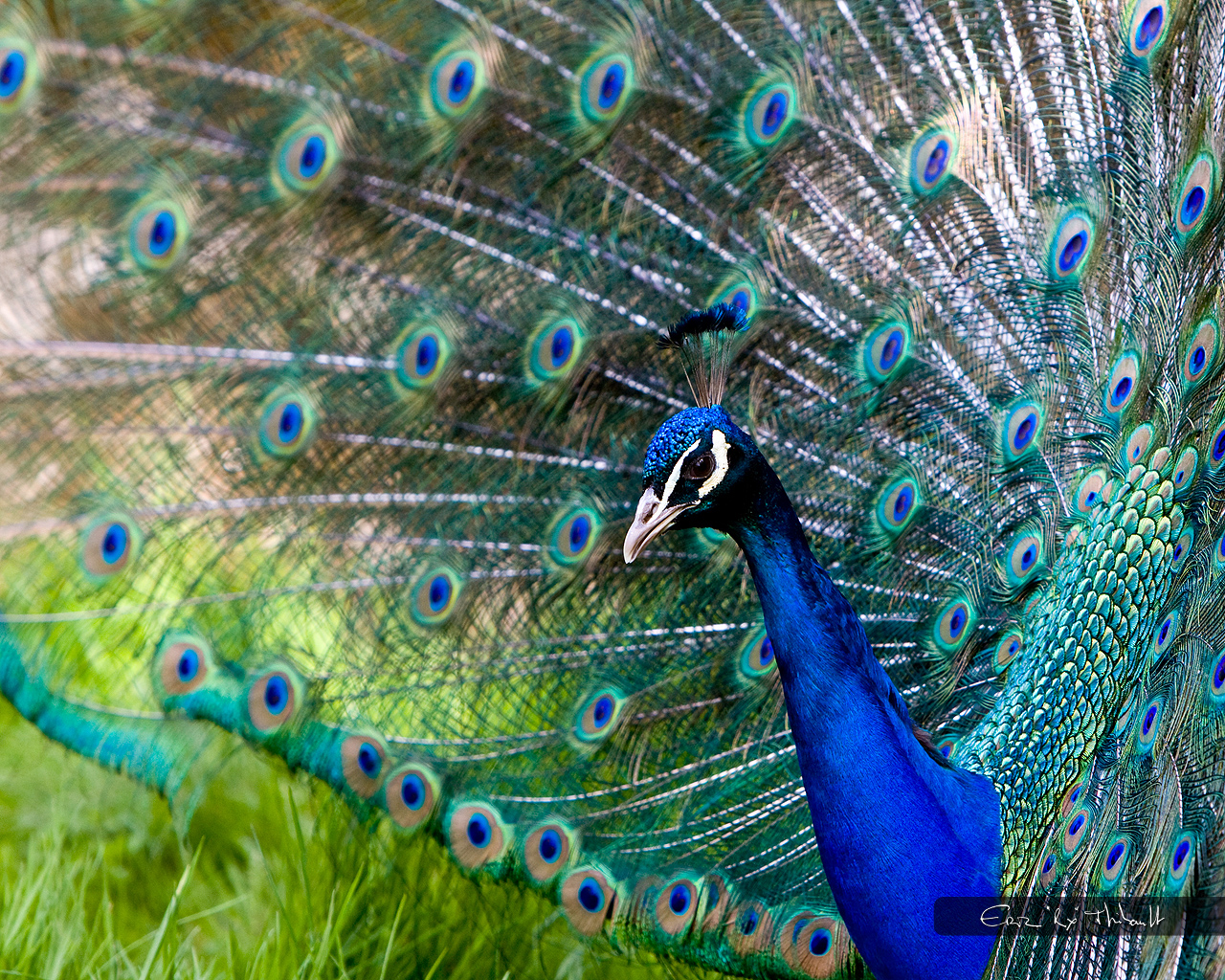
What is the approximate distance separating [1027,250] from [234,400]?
3.69 feet

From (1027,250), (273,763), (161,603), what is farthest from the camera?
(273,763)

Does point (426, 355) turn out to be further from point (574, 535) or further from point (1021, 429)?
point (1021, 429)

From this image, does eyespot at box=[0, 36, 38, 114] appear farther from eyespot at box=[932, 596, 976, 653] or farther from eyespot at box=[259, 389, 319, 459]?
eyespot at box=[932, 596, 976, 653]

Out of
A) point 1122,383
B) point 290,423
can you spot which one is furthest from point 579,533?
point 1122,383

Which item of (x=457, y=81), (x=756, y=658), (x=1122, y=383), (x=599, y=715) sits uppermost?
(x=457, y=81)

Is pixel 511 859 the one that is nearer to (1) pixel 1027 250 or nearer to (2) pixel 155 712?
(2) pixel 155 712

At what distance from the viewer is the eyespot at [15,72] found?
138cm

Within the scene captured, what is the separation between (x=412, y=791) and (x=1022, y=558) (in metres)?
0.98

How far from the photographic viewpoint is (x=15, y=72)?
1379 millimetres

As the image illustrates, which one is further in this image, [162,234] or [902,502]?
[902,502]

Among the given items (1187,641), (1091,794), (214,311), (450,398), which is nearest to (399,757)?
(450,398)

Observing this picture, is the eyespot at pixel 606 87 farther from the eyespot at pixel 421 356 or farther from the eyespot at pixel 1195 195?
the eyespot at pixel 1195 195

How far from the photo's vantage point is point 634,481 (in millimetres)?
1775

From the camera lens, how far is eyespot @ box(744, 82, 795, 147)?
5.36ft
